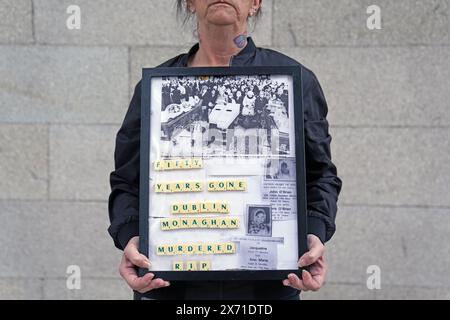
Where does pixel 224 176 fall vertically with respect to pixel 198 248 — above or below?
above

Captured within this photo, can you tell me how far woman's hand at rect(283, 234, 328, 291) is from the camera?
8.01ft

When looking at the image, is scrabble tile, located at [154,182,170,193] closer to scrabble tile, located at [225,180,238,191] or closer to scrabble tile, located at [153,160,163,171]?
scrabble tile, located at [153,160,163,171]

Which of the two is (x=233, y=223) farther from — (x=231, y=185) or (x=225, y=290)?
(x=225, y=290)

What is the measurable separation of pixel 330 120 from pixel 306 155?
244 centimetres

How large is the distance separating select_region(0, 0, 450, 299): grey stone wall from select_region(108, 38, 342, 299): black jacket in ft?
7.58

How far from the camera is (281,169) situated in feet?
8.21

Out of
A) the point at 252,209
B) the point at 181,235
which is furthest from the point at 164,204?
the point at 252,209

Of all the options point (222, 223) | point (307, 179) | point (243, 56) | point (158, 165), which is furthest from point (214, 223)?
point (243, 56)

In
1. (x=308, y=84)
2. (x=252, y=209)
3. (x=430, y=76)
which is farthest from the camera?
(x=430, y=76)

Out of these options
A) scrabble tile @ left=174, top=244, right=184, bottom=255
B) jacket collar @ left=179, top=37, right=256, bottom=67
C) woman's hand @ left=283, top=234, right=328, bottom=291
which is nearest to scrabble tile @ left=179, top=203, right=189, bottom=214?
scrabble tile @ left=174, top=244, right=184, bottom=255

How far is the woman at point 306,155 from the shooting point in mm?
2613

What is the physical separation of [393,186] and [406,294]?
77cm

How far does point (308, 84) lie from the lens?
2.75 metres

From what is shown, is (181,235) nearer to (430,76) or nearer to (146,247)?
(146,247)
